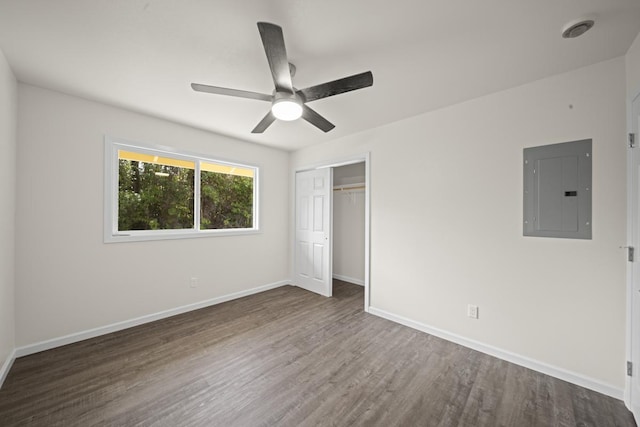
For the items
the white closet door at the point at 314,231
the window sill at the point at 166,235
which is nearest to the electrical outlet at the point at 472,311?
the white closet door at the point at 314,231

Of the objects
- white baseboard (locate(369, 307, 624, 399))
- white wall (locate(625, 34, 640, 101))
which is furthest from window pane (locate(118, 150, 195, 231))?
white wall (locate(625, 34, 640, 101))

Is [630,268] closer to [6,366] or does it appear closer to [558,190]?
[558,190]

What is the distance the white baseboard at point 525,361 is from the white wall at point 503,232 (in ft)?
0.07

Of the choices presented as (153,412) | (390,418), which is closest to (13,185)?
(153,412)

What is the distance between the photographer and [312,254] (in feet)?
13.6

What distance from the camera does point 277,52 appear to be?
137 centimetres

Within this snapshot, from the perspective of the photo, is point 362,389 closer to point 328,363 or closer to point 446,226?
point 328,363

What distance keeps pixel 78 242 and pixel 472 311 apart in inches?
160

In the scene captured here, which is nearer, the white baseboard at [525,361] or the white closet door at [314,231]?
the white baseboard at [525,361]

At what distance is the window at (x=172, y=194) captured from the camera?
2.78 meters

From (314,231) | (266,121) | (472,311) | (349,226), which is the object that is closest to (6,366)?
(266,121)

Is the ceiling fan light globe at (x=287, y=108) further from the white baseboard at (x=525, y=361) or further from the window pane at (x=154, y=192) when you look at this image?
the white baseboard at (x=525, y=361)

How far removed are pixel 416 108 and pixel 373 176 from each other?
0.94 m

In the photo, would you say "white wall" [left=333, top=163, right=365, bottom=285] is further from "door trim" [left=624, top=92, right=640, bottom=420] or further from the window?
"door trim" [left=624, top=92, right=640, bottom=420]
